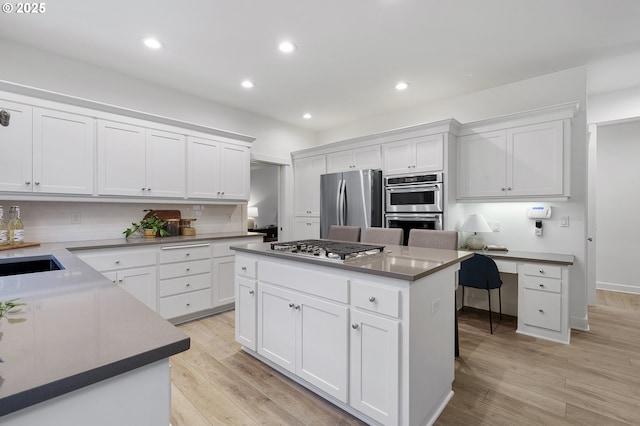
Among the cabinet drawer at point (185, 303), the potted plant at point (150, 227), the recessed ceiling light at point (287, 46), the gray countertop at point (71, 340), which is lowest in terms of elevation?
the cabinet drawer at point (185, 303)

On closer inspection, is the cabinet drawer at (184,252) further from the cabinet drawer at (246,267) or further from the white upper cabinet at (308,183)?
the white upper cabinet at (308,183)

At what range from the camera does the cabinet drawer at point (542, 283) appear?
2885mm

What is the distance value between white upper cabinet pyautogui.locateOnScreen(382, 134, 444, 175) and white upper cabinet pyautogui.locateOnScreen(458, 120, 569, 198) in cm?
35

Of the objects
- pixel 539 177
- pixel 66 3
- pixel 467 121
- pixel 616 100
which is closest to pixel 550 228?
pixel 539 177

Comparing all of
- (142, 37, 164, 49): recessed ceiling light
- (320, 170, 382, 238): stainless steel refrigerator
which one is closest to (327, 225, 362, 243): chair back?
(320, 170, 382, 238): stainless steel refrigerator

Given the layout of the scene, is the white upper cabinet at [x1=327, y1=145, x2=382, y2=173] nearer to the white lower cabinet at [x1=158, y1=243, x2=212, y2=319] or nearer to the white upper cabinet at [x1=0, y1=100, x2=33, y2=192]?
the white lower cabinet at [x1=158, y1=243, x2=212, y2=319]

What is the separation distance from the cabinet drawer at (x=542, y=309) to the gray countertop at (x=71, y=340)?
11.1ft

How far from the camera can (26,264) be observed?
212cm

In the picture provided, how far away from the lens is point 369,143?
4.21 metres

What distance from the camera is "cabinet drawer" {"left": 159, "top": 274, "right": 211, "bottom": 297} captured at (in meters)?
3.15

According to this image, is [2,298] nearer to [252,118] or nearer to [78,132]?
[78,132]

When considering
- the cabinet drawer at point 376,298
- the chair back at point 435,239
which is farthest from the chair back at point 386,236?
the cabinet drawer at point 376,298

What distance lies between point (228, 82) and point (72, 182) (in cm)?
192

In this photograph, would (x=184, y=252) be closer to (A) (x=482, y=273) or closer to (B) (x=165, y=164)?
(B) (x=165, y=164)
